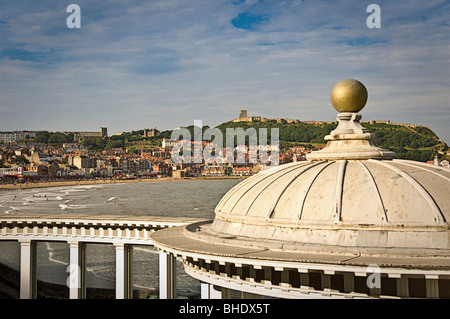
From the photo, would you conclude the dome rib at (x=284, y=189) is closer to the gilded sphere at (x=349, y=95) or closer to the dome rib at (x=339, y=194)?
the dome rib at (x=339, y=194)

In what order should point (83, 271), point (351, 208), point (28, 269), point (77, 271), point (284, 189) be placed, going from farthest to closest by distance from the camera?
point (28, 269)
point (83, 271)
point (77, 271)
point (284, 189)
point (351, 208)

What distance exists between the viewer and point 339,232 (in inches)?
551

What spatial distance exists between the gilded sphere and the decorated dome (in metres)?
0.03

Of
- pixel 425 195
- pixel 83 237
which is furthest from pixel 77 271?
pixel 425 195

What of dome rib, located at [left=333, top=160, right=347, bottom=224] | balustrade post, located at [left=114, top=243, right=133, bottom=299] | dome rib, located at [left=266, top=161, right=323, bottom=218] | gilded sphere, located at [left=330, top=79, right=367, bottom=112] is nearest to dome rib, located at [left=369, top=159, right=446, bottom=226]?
dome rib, located at [left=333, top=160, right=347, bottom=224]

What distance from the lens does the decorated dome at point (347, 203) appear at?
13.6 meters

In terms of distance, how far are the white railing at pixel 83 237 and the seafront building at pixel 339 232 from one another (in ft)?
31.1

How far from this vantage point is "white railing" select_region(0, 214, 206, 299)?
2632 centimetres

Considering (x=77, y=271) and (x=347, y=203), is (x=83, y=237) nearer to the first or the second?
(x=77, y=271)

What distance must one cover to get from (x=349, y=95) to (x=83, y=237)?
1695cm

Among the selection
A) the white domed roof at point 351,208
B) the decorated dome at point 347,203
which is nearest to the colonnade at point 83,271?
the decorated dome at point 347,203

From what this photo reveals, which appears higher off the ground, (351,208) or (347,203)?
(347,203)
